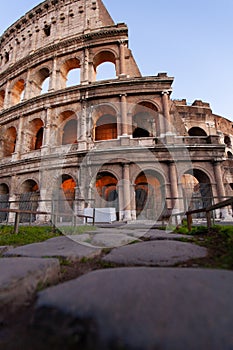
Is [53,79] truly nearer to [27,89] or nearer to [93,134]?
[27,89]

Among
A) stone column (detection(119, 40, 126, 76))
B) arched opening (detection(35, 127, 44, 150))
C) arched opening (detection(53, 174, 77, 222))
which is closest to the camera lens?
arched opening (detection(53, 174, 77, 222))

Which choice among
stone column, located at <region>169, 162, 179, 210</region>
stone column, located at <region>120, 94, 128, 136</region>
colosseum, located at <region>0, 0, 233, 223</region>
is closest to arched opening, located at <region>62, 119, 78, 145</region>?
colosseum, located at <region>0, 0, 233, 223</region>

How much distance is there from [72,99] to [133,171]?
6.04 metres

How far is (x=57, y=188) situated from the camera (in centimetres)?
1059

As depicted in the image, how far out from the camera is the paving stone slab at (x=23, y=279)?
2.56 ft

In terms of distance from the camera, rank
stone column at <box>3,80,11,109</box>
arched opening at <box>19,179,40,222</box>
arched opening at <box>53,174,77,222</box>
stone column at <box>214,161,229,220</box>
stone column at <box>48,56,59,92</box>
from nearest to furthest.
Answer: stone column at <box>214,161,229,220</box>, arched opening at <box>19,179,40,222</box>, arched opening at <box>53,174,77,222</box>, stone column at <box>48,56,59,92</box>, stone column at <box>3,80,11,109</box>

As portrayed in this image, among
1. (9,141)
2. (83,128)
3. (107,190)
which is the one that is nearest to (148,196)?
(107,190)

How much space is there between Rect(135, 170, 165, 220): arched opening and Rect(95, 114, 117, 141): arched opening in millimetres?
3597

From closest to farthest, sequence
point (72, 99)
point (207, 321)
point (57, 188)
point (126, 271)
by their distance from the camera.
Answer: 1. point (207, 321)
2. point (126, 271)
3. point (57, 188)
4. point (72, 99)

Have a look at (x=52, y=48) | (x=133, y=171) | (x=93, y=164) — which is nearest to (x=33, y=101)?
(x=52, y=48)

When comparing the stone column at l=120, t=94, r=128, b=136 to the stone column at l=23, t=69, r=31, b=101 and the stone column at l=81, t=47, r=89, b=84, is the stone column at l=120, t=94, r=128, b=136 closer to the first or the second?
the stone column at l=81, t=47, r=89, b=84

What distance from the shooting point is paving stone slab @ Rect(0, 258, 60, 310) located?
779 mm

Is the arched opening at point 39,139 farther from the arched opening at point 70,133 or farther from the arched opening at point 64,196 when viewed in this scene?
the arched opening at point 64,196

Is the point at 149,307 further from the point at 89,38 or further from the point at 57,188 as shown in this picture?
the point at 89,38
